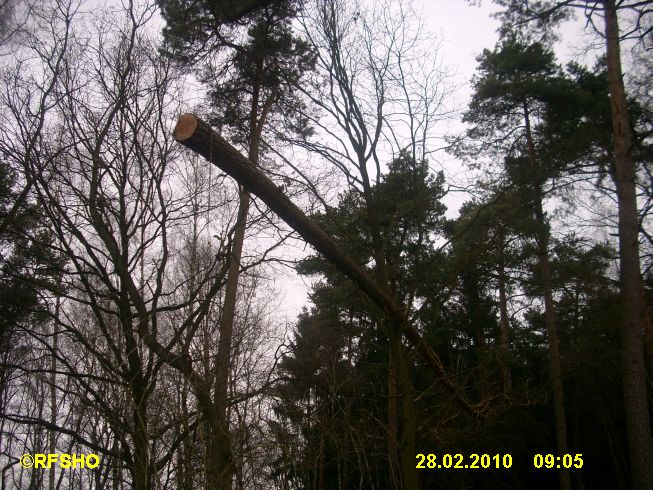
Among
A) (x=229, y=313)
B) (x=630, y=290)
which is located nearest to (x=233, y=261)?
(x=229, y=313)

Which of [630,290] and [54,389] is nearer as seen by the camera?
[630,290]

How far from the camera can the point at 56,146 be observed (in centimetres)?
573

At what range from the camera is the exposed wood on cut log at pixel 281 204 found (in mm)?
2883

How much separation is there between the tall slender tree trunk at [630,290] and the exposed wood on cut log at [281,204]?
4097 millimetres

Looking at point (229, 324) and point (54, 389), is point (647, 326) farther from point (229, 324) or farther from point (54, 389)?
point (54, 389)

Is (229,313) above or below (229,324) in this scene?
above

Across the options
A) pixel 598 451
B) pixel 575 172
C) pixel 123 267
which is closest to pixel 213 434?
pixel 123 267

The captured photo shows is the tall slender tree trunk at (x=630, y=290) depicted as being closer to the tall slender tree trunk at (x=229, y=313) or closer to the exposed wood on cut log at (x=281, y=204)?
the exposed wood on cut log at (x=281, y=204)

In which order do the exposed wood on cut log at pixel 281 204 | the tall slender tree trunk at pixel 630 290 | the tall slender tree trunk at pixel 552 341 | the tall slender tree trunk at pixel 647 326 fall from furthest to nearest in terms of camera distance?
the tall slender tree trunk at pixel 552 341, the tall slender tree trunk at pixel 647 326, the tall slender tree trunk at pixel 630 290, the exposed wood on cut log at pixel 281 204

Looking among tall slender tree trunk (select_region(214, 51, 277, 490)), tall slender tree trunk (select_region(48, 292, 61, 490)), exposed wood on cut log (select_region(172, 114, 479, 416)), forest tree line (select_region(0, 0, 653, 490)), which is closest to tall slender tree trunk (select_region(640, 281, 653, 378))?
forest tree line (select_region(0, 0, 653, 490))

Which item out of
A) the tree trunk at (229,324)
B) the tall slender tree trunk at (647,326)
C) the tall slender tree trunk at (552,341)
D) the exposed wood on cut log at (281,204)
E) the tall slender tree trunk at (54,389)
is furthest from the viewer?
the tall slender tree trunk at (552,341)

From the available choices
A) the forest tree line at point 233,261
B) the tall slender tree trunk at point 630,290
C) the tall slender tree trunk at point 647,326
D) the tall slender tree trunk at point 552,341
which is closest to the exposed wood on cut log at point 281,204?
the forest tree line at point 233,261

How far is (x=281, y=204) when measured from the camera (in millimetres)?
3410

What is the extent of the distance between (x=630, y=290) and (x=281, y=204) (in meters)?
6.99
